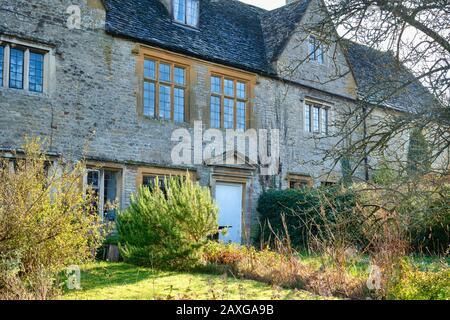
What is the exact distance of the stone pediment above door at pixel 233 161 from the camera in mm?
15788

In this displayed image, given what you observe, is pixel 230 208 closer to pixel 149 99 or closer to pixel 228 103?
pixel 228 103

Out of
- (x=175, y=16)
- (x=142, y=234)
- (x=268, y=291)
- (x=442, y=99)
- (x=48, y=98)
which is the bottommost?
(x=268, y=291)

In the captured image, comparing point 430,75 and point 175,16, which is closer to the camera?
point 430,75

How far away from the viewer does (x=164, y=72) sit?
1498 centimetres

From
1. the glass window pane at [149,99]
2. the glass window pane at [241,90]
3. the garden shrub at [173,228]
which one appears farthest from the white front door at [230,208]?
the garden shrub at [173,228]

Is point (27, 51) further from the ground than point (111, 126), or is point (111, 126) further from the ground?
point (27, 51)

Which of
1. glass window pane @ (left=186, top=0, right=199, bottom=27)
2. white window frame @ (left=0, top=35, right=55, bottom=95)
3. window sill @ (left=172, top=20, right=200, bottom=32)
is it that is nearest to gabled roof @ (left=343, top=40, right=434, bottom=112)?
window sill @ (left=172, top=20, right=200, bottom=32)

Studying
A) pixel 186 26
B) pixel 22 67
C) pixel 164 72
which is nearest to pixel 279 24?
pixel 186 26

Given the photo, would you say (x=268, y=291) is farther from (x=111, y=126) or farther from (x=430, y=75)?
(x=111, y=126)
